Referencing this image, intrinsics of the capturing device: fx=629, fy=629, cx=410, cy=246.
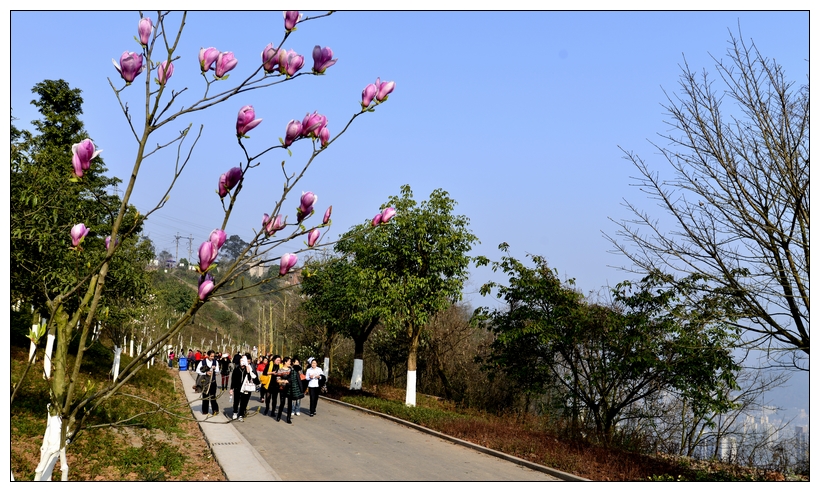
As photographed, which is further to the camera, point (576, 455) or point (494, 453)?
point (494, 453)

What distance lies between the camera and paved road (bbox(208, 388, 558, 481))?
419 inches

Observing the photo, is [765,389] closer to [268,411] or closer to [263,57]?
[268,411]

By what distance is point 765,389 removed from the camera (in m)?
21.3

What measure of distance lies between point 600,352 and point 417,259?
25.0ft

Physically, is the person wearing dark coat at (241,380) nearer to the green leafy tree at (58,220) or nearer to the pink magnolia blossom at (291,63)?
the green leafy tree at (58,220)

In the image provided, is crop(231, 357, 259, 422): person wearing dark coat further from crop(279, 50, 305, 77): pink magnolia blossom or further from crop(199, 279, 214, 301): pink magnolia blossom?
crop(279, 50, 305, 77): pink magnolia blossom

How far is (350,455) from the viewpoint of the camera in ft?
40.3

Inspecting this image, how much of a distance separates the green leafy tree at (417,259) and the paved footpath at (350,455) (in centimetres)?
620

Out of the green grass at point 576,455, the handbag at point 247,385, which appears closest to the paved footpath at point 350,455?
the green grass at point 576,455

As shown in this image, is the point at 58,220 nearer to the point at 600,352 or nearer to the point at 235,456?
the point at 235,456

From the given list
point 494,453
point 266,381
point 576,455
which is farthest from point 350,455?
point 266,381

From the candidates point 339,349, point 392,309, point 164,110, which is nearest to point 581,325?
point 392,309

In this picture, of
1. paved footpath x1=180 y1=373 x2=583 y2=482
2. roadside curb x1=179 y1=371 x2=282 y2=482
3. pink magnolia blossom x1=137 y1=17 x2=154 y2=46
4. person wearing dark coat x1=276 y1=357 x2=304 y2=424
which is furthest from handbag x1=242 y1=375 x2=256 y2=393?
pink magnolia blossom x1=137 y1=17 x2=154 y2=46

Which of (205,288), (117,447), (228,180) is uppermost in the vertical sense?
(228,180)
